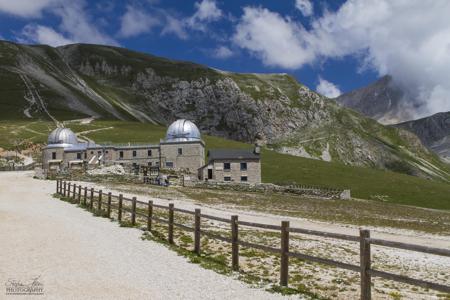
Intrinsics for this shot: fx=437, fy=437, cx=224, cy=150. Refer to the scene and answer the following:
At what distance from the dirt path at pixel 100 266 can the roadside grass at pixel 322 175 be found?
79.9 m

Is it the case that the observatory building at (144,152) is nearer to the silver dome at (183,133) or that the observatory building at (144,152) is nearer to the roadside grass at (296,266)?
the silver dome at (183,133)

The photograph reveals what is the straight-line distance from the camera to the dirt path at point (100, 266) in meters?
13.1

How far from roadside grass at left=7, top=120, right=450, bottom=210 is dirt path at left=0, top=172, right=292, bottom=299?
79.9 metres

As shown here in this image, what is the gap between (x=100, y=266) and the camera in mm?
16281

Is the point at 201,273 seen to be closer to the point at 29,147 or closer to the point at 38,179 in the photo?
the point at 38,179

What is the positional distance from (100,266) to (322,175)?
106 m

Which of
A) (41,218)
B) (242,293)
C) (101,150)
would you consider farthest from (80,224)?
(101,150)

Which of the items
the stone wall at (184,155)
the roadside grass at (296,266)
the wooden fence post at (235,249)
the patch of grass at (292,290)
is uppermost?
the stone wall at (184,155)

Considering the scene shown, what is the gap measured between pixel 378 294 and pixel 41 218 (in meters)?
23.1

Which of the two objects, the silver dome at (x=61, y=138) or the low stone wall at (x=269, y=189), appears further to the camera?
the silver dome at (x=61, y=138)

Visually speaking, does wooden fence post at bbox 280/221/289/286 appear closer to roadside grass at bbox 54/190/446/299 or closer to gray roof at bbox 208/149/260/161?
roadside grass at bbox 54/190/446/299

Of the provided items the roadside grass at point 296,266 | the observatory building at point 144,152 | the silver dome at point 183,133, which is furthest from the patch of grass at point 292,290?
the silver dome at point 183,133

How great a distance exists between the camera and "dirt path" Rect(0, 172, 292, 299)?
1309cm

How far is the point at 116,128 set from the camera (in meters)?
171
